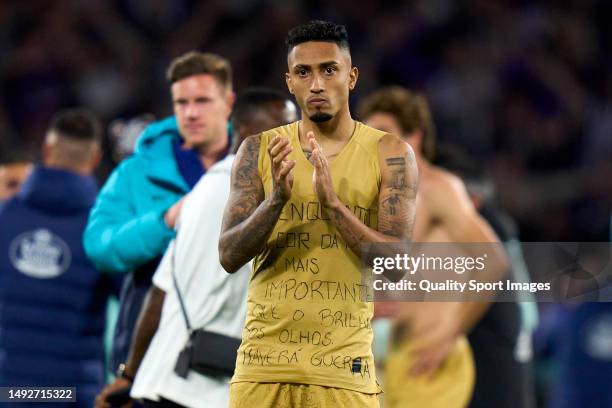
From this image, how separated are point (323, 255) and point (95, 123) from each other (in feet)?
11.6

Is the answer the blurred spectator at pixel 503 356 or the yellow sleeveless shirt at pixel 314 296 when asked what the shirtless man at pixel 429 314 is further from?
the yellow sleeveless shirt at pixel 314 296

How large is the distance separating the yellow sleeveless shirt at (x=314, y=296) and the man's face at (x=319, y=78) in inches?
5.3

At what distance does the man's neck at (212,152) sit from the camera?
5422 mm

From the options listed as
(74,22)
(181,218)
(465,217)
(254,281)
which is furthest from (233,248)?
(74,22)

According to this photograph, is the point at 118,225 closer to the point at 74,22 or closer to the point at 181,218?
the point at 181,218

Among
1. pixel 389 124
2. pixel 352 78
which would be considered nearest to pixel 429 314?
pixel 389 124

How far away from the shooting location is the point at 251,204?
3.53 meters

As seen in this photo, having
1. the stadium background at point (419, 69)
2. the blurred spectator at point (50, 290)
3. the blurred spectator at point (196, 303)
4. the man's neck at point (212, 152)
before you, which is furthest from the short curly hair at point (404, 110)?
the stadium background at point (419, 69)

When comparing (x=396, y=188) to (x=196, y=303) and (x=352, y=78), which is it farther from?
(x=196, y=303)

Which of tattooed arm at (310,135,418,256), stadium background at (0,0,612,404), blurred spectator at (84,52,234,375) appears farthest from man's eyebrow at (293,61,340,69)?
stadium background at (0,0,612,404)

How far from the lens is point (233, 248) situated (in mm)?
3436

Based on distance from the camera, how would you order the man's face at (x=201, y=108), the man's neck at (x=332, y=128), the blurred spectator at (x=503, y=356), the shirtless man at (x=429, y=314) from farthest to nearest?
the blurred spectator at (x=503, y=356) → the shirtless man at (x=429, y=314) → the man's face at (x=201, y=108) → the man's neck at (x=332, y=128)

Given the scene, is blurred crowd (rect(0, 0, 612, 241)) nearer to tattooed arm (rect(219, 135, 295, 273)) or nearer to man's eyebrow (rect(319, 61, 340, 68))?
tattooed arm (rect(219, 135, 295, 273))

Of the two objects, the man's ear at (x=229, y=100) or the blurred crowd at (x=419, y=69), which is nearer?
the man's ear at (x=229, y=100)
